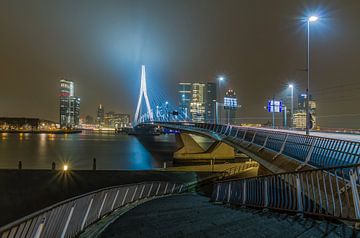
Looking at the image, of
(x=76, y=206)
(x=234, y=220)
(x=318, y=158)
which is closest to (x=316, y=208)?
(x=234, y=220)

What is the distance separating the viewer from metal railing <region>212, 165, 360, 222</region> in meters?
6.05

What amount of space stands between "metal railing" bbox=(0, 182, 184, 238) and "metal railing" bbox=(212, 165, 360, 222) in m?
4.00

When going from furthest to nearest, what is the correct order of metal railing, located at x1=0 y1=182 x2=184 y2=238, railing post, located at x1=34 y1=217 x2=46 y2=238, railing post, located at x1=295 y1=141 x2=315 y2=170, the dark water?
the dark water → railing post, located at x1=295 y1=141 x2=315 y2=170 → railing post, located at x1=34 y1=217 x2=46 y2=238 → metal railing, located at x1=0 y1=182 x2=184 y2=238

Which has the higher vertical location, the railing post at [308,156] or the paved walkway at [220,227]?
A: the railing post at [308,156]

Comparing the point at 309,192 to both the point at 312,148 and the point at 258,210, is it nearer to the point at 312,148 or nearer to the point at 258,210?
the point at 258,210

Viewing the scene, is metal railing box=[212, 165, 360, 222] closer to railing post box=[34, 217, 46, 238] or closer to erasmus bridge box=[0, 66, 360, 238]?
erasmus bridge box=[0, 66, 360, 238]

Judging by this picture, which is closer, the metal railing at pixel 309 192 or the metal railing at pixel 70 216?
the metal railing at pixel 70 216

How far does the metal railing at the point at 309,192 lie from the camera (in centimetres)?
605

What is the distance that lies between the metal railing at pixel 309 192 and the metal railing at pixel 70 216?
4.00m

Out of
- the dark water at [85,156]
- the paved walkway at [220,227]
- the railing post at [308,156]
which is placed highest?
the railing post at [308,156]

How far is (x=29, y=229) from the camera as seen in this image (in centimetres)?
415

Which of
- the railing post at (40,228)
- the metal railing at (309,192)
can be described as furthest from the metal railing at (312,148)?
the railing post at (40,228)

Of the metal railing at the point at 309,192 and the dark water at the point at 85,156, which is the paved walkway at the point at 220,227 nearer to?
the metal railing at the point at 309,192

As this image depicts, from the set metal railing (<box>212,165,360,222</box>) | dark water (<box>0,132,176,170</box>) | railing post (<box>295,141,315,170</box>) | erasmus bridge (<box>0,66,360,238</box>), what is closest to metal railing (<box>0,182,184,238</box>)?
erasmus bridge (<box>0,66,360,238</box>)
